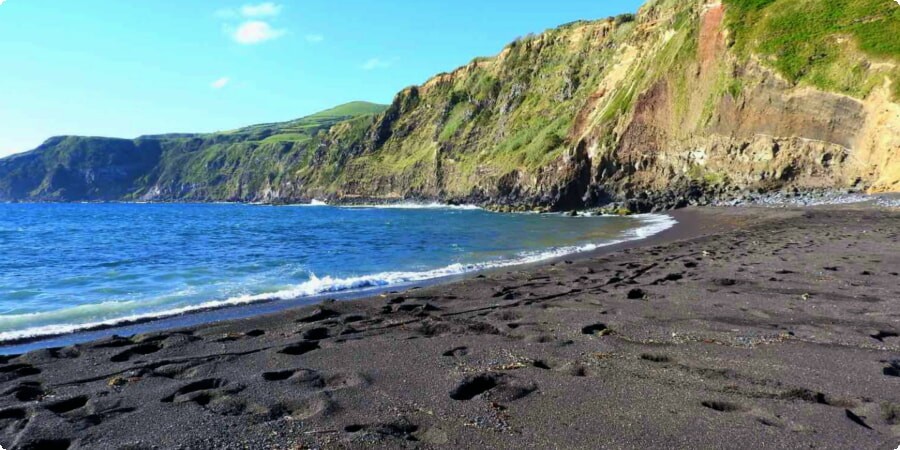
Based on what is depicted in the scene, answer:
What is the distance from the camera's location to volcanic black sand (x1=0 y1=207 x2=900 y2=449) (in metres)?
3.79

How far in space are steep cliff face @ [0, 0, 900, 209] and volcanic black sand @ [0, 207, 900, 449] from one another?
34482mm

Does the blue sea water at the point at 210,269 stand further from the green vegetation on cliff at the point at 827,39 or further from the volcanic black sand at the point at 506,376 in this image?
the green vegetation on cliff at the point at 827,39

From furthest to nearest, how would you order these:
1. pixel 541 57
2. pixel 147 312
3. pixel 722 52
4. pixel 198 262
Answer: pixel 541 57
pixel 722 52
pixel 198 262
pixel 147 312

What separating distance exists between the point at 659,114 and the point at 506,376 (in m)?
51.2

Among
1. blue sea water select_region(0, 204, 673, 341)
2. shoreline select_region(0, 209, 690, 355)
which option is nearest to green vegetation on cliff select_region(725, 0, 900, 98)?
blue sea water select_region(0, 204, 673, 341)

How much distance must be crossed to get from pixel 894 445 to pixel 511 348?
346 centimetres

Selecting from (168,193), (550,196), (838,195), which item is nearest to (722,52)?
(838,195)

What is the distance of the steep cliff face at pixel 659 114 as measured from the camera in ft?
120

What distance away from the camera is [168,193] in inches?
7121

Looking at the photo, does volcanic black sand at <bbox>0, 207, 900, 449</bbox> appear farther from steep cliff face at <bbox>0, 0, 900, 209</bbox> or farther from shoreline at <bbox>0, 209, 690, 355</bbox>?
steep cliff face at <bbox>0, 0, 900, 209</bbox>

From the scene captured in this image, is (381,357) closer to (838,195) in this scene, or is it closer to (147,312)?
(147,312)

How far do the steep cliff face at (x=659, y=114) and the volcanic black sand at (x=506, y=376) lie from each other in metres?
34.5

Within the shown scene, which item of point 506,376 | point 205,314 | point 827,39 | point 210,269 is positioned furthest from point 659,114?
point 506,376

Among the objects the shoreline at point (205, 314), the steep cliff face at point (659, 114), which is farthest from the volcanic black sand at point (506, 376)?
the steep cliff face at point (659, 114)
